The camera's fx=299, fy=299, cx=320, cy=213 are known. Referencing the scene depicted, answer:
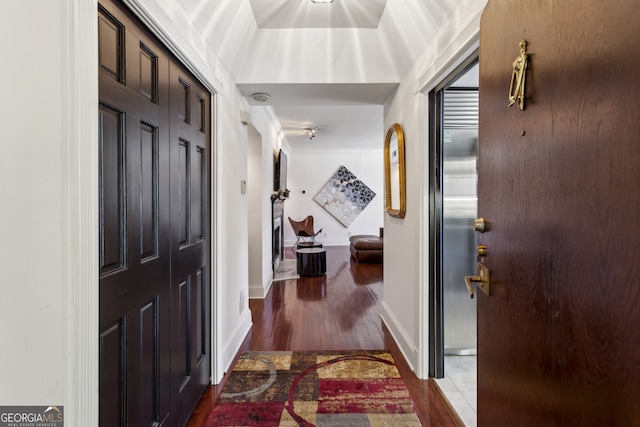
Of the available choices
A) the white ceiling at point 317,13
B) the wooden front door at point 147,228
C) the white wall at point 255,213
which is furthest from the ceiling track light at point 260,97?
the white wall at point 255,213

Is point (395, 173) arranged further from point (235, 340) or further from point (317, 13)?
point (235, 340)

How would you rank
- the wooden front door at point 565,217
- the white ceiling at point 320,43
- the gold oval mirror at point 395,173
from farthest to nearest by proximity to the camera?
the gold oval mirror at point 395,173 → the white ceiling at point 320,43 → the wooden front door at point 565,217

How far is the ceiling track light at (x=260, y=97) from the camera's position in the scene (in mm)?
2648

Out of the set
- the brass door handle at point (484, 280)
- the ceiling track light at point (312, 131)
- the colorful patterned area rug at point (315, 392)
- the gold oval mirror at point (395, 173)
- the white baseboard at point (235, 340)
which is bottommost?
the colorful patterned area rug at point (315, 392)

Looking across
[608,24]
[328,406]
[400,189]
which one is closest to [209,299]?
[328,406]

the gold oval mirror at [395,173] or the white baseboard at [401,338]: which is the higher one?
the gold oval mirror at [395,173]

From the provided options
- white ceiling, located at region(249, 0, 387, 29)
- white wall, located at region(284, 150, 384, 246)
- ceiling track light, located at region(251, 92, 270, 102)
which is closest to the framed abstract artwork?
white wall, located at region(284, 150, 384, 246)

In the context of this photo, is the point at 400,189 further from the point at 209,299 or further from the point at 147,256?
the point at 147,256

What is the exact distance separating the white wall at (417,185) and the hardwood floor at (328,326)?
0.68ft

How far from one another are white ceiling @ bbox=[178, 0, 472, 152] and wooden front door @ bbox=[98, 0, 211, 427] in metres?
0.54

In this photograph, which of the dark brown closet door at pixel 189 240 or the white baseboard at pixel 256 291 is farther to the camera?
the white baseboard at pixel 256 291

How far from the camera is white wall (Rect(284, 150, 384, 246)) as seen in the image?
8156 millimetres

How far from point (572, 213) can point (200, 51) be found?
190 centimetres

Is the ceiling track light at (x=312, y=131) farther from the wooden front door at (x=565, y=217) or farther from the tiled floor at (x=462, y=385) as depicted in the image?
the wooden front door at (x=565, y=217)
